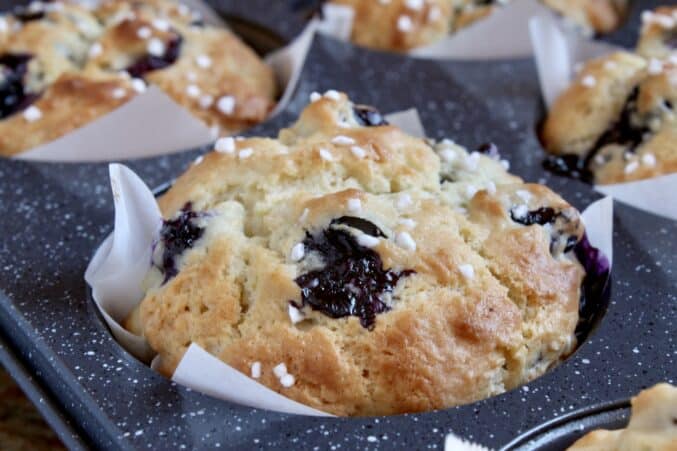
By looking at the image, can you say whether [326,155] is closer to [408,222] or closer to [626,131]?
[408,222]

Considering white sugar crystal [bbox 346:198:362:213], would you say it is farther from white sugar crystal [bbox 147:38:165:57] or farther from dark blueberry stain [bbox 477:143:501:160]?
white sugar crystal [bbox 147:38:165:57]

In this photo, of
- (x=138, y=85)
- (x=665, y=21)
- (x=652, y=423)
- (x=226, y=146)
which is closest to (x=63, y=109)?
(x=138, y=85)

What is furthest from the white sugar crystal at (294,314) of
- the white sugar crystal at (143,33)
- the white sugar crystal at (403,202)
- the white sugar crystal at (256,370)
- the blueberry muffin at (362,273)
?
the white sugar crystal at (143,33)

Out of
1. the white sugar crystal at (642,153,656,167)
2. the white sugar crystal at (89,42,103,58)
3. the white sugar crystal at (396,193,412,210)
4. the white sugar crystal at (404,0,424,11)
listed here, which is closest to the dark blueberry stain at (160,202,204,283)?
the white sugar crystal at (396,193,412,210)

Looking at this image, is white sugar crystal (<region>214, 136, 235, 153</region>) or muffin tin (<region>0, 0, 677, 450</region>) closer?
muffin tin (<region>0, 0, 677, 450</region>)

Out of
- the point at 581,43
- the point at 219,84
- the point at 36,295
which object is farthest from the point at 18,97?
the point at 581,43

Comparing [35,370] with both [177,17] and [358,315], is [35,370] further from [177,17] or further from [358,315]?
[177,17]
